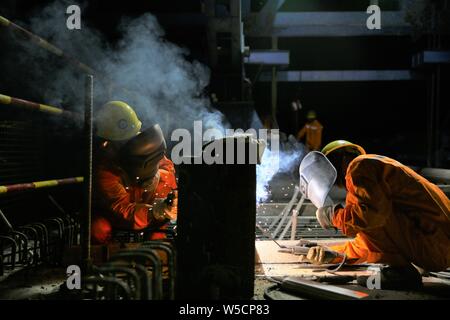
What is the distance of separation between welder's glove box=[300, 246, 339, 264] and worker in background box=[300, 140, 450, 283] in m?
0.33

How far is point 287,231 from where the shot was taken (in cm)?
520

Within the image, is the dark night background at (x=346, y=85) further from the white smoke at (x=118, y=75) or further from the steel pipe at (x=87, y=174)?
the steel pipe at (x=87, y=174)

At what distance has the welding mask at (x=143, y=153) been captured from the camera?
3439 mm

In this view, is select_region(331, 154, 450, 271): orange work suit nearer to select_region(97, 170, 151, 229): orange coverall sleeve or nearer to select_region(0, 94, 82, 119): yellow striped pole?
select_region(97, 170, 151, 229): orange coverall sleeve

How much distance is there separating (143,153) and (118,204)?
50 centimetres

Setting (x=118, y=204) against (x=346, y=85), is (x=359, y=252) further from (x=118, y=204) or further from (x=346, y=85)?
(x=346, y=85)

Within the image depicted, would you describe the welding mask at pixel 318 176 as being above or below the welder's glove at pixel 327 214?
above

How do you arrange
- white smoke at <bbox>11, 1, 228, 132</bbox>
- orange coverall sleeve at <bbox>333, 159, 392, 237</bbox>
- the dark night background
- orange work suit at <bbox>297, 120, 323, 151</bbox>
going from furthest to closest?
orange work suit at <bbox>297, 120, 323, 151</bbox>, the dark night background, white smoke at <bbox>11, 1, 228, 132</bbox>, orange coverall sleeve at <bbox>333, 159, 392, 237</bbox>

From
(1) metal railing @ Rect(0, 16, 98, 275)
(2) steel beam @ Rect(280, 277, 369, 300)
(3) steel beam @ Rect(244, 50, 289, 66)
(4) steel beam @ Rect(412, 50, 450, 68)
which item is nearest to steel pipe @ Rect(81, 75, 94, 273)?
(1) metal railing @ Rect(0, 16, 98, 275)

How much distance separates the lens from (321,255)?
3.32 meters

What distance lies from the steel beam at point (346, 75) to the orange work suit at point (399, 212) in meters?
12.4

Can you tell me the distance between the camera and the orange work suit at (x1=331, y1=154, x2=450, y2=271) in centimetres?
288

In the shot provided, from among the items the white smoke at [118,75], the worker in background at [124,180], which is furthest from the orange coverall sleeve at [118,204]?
the white smoke at [118,75]

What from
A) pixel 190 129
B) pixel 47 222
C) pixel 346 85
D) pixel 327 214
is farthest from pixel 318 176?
pixel 346 85
